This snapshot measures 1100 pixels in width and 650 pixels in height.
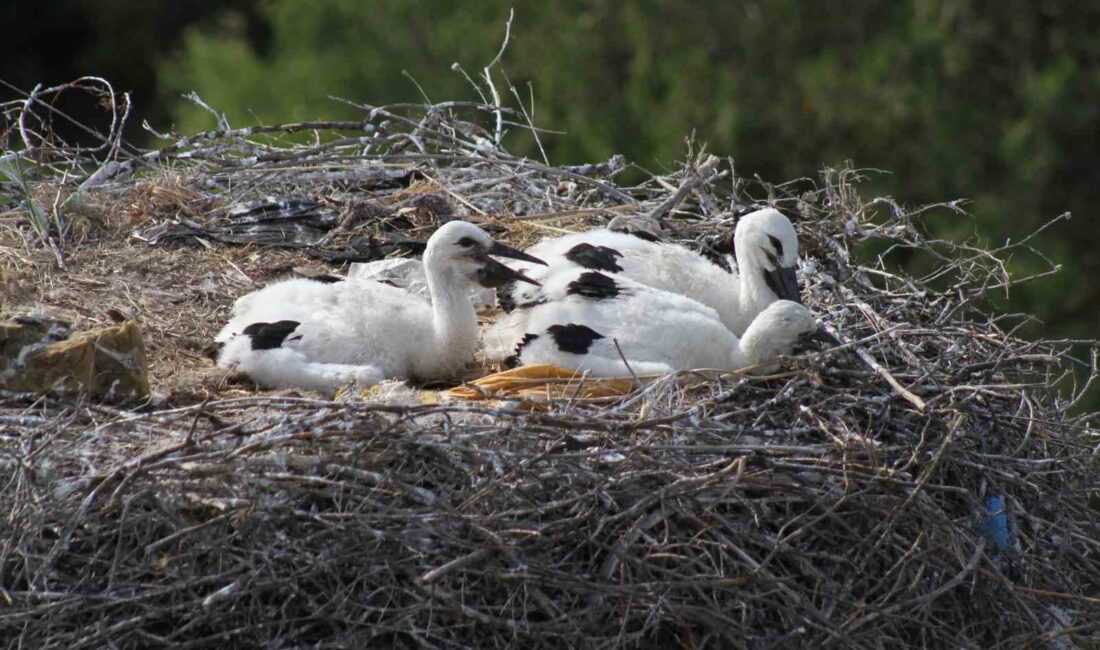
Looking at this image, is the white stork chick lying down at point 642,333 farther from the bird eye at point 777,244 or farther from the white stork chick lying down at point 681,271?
the bird eye at point 777,244

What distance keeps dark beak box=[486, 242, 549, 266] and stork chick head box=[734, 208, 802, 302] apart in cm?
72

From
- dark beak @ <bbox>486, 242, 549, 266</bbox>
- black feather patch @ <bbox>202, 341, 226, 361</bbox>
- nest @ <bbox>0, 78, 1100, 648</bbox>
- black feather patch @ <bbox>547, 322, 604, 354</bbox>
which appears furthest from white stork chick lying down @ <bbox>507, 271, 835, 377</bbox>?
black feather patch @ <bbox>202, 341, 226, 361</bbox>

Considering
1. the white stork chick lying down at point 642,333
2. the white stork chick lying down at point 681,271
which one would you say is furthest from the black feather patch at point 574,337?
the white stork chick lying down at point 681,271

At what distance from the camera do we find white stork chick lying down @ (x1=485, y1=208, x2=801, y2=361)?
609cm

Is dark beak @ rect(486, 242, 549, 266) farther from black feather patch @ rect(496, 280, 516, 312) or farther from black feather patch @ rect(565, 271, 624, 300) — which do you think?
black feather patch @ rect(565, 271, 624, 300)

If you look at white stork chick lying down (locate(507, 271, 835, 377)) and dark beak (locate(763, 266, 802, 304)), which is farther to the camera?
dark beak (locate(763, 266, 802, 304))

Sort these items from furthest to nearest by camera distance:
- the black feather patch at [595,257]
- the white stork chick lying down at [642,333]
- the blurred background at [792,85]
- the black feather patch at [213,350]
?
the blurred background at [792,85], the black feather patch at [595,257], the black feather patch at [213,350], the white stork chick lying down at [642,333]

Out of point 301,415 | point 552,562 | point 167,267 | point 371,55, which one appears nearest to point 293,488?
point 301,415

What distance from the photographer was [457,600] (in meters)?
4.67

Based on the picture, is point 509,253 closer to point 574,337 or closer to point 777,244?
point 574,337

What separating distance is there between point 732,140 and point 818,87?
2.57 ft

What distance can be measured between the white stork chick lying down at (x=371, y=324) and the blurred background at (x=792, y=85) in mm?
6281

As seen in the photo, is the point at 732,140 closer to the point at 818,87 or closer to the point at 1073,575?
the point at 818,87

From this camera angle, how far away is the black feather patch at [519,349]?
5812mm
